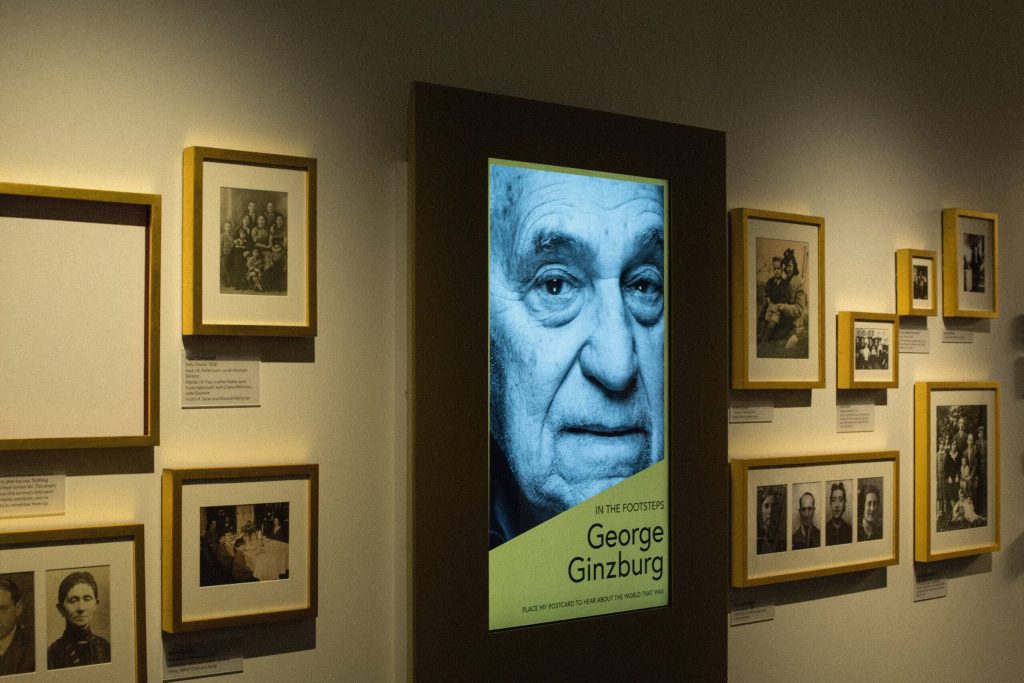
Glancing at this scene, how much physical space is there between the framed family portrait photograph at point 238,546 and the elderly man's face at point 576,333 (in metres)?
0.62

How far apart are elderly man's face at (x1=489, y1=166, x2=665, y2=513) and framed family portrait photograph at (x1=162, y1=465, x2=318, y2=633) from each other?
620 millimetres

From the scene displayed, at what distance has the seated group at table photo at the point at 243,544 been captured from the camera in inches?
99.0

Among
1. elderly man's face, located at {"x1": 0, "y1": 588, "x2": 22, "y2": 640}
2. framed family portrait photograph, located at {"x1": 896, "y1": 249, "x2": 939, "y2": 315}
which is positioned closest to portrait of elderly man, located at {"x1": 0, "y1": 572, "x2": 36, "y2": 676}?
elderly man's face, located at {"x1": 0, "y1": 588, "x2": 22, "y2": 640}

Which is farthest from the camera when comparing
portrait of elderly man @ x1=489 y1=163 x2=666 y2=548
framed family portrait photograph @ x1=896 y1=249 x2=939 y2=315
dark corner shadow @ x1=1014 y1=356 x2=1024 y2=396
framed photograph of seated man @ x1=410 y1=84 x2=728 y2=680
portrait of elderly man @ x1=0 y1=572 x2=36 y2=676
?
dark corner shadow @ x1=1014 y1=356 x2=1024 y2=396

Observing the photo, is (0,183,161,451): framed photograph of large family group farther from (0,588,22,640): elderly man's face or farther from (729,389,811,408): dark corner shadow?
(729,389,811,408): dark corner shadow

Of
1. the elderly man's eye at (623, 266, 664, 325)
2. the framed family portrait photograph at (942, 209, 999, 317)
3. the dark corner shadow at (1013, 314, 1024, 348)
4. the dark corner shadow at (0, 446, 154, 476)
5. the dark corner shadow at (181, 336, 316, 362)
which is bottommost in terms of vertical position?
the dark corner shadow at (0, 446, 154, 476)

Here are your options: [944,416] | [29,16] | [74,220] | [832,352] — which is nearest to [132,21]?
[29,16]

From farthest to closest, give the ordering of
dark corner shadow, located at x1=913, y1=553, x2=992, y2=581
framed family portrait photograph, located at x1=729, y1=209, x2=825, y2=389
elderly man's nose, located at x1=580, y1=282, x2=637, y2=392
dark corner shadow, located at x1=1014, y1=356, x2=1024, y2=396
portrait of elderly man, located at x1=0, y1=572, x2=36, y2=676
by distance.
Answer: dark corner shadow, located at x1=1014, y1=356, x2=1024, y2=396 → dark corner shadow, located at x1=913, y1=553, x2=992, y2=581 → framed family portrait photograph, located at x1=729, y1=209, x2=825, y2=389 → elderly man's nose, located at x1=580, y1=282, x2=637, y2=392 → portrait of elderly man, located at x1=0, y1=572, x2=36, y2=676

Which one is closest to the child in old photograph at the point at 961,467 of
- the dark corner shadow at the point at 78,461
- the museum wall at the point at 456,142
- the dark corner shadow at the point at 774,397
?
the museum wall at the point at 456,142

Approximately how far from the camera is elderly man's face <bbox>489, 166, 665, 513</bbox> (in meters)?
2.90

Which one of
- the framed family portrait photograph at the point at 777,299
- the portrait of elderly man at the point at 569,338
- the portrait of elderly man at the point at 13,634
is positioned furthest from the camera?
the framed family portrait photograph at the point at 777,299

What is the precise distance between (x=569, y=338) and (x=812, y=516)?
1272 millimetres

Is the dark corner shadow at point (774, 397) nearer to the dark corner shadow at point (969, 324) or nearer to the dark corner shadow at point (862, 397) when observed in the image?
the dark corner shadow at point (862, 397)

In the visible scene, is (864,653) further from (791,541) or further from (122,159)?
(122,159)
